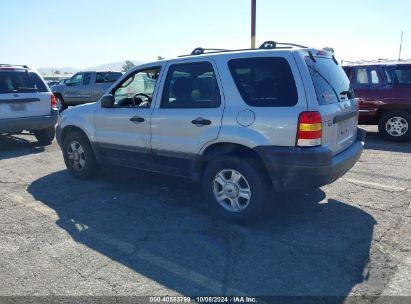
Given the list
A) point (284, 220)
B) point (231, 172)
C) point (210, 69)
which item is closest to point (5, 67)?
point (210, 69)

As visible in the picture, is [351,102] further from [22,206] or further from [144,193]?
[22,206]

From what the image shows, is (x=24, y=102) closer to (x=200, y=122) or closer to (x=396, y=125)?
(x=200, y=122)

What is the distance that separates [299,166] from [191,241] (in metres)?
1.32

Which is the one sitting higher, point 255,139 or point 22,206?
point 255,139

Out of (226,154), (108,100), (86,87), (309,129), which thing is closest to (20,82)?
(108,100)

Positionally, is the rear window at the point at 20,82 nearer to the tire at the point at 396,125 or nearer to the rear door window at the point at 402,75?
the tire at the point at 396,125

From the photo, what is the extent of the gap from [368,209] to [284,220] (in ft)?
3.71

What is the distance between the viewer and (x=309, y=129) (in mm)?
3561

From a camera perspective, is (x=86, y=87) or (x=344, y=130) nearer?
(x=344, y=130)

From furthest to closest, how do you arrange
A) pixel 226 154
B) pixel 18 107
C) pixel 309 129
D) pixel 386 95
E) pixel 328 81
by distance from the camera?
pixel 386 95
pixel 18 107
pixel 226 154
pixel 328 81
pixel 309 129

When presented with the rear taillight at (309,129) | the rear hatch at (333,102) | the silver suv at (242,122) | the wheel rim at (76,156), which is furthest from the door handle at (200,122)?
the wheel rim at (76,156)

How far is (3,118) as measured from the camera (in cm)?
770

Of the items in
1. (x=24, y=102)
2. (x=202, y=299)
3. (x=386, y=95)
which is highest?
(x=386, y=95)

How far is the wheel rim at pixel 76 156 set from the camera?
5.82 metres
